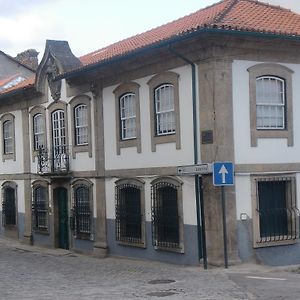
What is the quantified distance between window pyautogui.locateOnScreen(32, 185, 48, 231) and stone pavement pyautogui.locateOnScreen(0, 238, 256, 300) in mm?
4030

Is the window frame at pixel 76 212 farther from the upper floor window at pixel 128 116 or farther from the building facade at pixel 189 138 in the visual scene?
the upper floor window at pixel 128 116

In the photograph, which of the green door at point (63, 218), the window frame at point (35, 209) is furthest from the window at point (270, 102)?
the window frame at point (35, 209)

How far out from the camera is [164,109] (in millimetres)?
16953

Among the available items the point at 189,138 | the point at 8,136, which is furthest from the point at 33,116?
the point at 189,138

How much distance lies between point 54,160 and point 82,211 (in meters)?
2.33

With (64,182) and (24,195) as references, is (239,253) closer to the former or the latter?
(64,182)

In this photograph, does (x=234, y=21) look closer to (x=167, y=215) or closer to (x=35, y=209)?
(x=167, y=215)

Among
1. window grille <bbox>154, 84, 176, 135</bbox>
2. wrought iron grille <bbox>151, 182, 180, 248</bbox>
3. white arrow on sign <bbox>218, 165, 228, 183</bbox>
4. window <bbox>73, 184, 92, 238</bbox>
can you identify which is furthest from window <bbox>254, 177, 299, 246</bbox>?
window <bbox>73, 184, 92, 238</bbox>

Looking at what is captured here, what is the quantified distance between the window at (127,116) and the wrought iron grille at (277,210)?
4.03 metres

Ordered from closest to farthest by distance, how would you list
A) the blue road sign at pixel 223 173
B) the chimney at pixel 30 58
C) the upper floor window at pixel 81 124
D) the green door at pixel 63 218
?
the blue road sign at pixel 223 173 → the upper floor window at pixel 81 124 → the green door at pixel 63 218 → the chimney at pixel 30 58

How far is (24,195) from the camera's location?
25.1m

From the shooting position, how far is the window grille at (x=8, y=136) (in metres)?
26.1

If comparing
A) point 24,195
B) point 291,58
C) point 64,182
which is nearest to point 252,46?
point 291,58

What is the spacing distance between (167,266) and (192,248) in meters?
0.97
